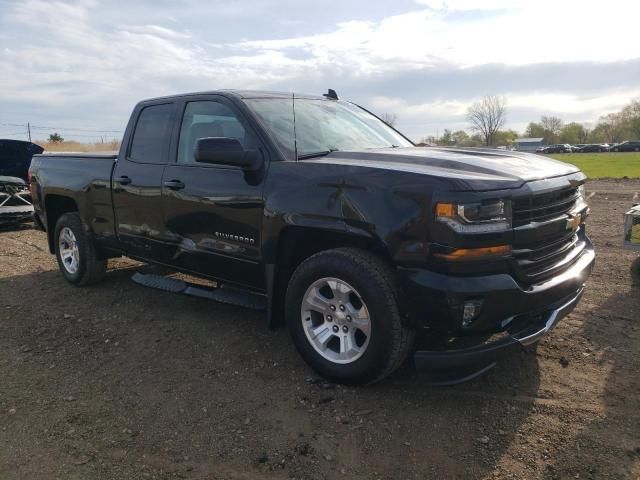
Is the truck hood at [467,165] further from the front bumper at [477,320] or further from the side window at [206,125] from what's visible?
the side window at [206,125]

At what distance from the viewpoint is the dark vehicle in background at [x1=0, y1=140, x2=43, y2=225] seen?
9906 millimetres

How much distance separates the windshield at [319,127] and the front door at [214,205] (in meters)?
0.20

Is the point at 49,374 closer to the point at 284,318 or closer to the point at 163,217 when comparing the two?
the point at 163,217

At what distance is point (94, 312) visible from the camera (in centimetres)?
519

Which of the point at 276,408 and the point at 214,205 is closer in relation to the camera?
the point at 276,408

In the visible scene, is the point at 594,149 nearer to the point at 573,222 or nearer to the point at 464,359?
the point at 573,222

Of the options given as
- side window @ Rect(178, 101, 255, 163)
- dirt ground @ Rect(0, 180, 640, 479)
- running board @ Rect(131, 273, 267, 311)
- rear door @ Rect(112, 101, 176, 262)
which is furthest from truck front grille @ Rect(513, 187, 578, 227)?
rear door @ Rect(112, 101, 176, 262)

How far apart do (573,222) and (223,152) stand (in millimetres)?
2362

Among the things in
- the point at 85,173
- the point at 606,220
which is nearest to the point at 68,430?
the point at 85,173

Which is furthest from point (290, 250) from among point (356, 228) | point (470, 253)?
point (470, 253)

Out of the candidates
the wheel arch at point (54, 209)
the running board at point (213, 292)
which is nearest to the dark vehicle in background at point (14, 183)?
the wheel arch at point (54, 209)

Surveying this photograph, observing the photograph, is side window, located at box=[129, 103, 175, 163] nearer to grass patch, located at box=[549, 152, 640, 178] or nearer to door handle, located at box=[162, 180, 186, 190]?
door handle, located at box=[162, 180, 186, 190]

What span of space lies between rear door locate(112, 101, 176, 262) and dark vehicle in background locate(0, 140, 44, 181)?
7762mm

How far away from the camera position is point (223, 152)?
3.57 meters
